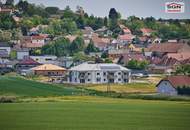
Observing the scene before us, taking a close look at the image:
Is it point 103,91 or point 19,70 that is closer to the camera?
point 103,91

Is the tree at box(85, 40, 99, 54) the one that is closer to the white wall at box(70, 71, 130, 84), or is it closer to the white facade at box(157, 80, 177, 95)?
the white wall at box(70, 71, 130, 84)

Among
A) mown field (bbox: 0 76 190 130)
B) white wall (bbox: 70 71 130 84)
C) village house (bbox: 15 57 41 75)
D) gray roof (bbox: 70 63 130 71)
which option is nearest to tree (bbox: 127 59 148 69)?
gray roof (bbox: 70 63 130 71)

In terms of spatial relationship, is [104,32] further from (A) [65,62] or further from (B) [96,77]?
(B) [96,77]

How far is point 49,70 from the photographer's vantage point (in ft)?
71.7

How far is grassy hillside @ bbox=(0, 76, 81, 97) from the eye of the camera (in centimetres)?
1662

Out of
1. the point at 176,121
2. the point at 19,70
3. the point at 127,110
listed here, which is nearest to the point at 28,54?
the point at 19,70

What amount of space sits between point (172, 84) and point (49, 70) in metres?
6.03

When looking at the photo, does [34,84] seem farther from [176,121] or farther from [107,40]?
[107,40]

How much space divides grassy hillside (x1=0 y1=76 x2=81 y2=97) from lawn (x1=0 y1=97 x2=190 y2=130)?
152cm

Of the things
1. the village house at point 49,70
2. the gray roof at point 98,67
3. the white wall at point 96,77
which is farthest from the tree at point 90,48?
the white wall at point 96,77

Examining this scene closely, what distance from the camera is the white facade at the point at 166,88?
Answer: 16656mm

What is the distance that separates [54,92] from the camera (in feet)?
57.3

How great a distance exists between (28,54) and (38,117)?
1462 centimetres

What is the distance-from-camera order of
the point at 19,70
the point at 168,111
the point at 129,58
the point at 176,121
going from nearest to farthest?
the point at 176,121 < the point at 168,111 < the point at 19,70 < the point at 129,58
